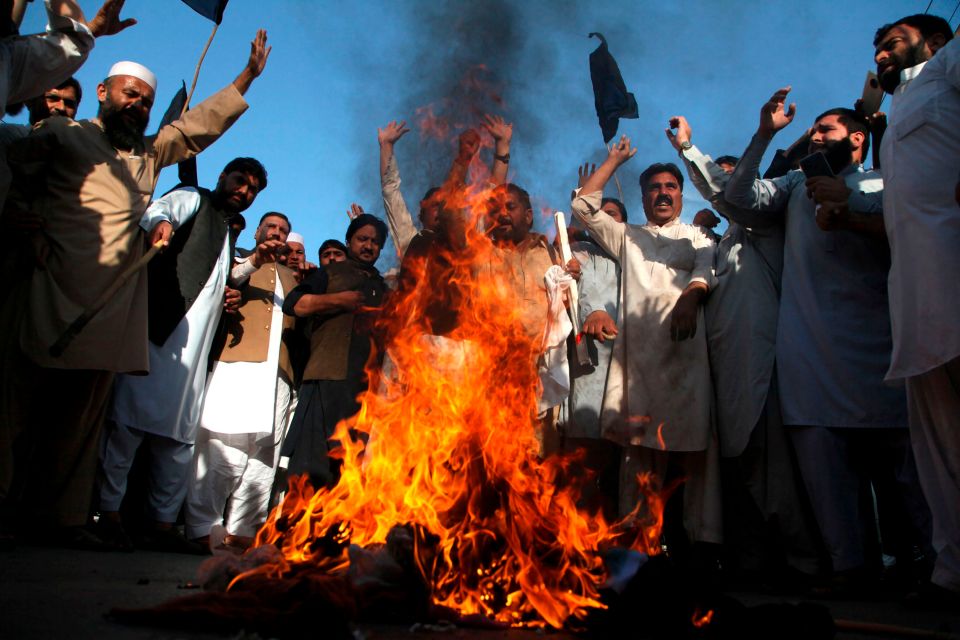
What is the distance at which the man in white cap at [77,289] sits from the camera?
4.43m

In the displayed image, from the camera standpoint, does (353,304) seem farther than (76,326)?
Yes

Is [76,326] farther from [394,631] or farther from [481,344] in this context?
[394,631]

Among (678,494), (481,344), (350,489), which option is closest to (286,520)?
(350,489)

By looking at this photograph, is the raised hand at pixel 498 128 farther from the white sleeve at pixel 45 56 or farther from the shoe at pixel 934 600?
the shoe at pixel 934 600

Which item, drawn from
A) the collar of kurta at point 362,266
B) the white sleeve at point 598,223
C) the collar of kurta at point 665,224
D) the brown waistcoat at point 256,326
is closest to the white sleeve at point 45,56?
the brown waistcoat at point 256,326

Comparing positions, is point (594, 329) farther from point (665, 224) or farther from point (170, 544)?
point (170, 544)

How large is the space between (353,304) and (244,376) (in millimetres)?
1094

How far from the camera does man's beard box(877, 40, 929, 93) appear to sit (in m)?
4.43

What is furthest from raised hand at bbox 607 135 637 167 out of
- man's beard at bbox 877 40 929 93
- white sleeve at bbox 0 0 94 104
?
white sleeve at bbox 0 0 94 104

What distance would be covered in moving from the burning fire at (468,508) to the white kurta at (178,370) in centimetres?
179

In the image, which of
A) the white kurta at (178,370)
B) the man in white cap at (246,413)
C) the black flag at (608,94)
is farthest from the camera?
the black flag at (608,94)

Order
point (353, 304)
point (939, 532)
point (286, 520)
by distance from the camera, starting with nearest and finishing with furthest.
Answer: point (286, 520), point (939, 532), point (353, 304)

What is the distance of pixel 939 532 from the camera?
3.62 metres

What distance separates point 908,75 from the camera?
4293 millimetres
